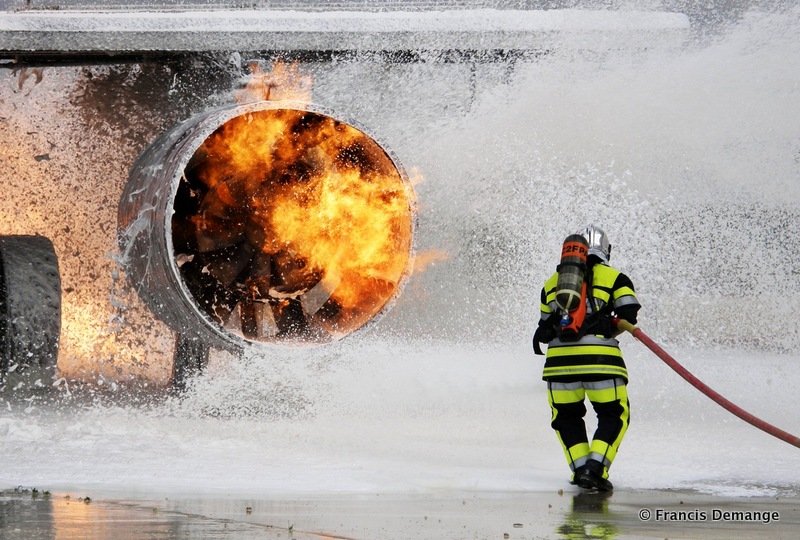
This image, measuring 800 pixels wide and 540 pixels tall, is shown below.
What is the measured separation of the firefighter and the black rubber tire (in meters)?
2.73

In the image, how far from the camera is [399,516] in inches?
141

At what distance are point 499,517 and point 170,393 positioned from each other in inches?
114

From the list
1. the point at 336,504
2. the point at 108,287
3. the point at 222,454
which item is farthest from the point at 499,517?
the point at 108,287

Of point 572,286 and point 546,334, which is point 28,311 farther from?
point 572,286

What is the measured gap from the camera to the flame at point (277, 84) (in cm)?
585

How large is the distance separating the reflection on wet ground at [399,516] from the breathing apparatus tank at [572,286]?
0.82 metres

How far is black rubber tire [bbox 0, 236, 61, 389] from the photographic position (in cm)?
607

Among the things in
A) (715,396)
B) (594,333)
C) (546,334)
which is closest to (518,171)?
(546,334)

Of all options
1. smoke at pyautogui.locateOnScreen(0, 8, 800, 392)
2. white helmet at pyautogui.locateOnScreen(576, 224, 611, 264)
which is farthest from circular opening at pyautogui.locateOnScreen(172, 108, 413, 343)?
white helmet at pyautogui.locateOnScreen(576, 224, 611, 264)

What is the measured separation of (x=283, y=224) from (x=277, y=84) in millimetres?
724

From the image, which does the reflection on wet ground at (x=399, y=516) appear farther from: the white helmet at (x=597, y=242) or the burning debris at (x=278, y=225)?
the burning debris at (x=278, y=225)

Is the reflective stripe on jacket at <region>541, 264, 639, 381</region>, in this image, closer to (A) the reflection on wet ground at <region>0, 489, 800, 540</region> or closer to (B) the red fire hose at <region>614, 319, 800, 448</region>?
(B) the red fire hose at <region>614, 319, 800, 448</region>

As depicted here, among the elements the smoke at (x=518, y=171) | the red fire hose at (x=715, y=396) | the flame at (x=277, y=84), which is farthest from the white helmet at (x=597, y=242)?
the flame at (x=277, y=84)

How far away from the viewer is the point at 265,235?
593 centimetres
